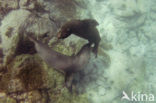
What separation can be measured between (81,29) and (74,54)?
0.94m

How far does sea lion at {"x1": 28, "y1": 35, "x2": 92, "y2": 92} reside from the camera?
3.88 m

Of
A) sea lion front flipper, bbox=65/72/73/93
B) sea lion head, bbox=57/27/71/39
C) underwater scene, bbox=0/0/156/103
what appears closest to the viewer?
sea lion head, bbox=57/27/71/39

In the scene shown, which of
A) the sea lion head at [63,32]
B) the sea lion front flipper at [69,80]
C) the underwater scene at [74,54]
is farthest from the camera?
the sea lion front flipper at [69,80]

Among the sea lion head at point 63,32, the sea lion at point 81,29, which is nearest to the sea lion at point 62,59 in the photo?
the sea lion at point 81,29

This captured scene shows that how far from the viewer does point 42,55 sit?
3.92 m

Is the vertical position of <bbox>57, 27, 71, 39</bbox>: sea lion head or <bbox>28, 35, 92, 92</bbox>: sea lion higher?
<bbox>57, 27, 71, 39</bbox>: sea lion head

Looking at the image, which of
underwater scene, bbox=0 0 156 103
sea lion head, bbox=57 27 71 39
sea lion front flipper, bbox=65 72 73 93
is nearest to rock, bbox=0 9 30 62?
underwater scene, bbox=0 0 156 103

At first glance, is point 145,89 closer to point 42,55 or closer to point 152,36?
point 152,36

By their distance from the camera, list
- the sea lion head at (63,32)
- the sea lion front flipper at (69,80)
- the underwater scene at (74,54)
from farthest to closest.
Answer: the sea lion front flipper at (69,80) → the underwater scene at (74,54) → the sea lion head at (63,32)

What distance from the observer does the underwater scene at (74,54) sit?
3850 mm

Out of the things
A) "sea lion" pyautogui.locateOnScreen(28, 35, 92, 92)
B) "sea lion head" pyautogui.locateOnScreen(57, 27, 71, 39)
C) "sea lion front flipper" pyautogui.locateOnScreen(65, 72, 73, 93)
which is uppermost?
"sea lion head" pyautogui.locateOnScreen(57, 27, 71, 39)

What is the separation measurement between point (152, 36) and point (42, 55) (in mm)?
6957

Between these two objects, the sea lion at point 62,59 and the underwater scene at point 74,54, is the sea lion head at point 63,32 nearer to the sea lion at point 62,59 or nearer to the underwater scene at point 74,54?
the underwater scene at point 74,54

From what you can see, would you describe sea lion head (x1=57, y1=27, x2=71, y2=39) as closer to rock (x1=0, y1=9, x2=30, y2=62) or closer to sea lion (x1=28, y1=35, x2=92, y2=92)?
sea lion (x1=28, y1=35, x2=92, y2=92)
